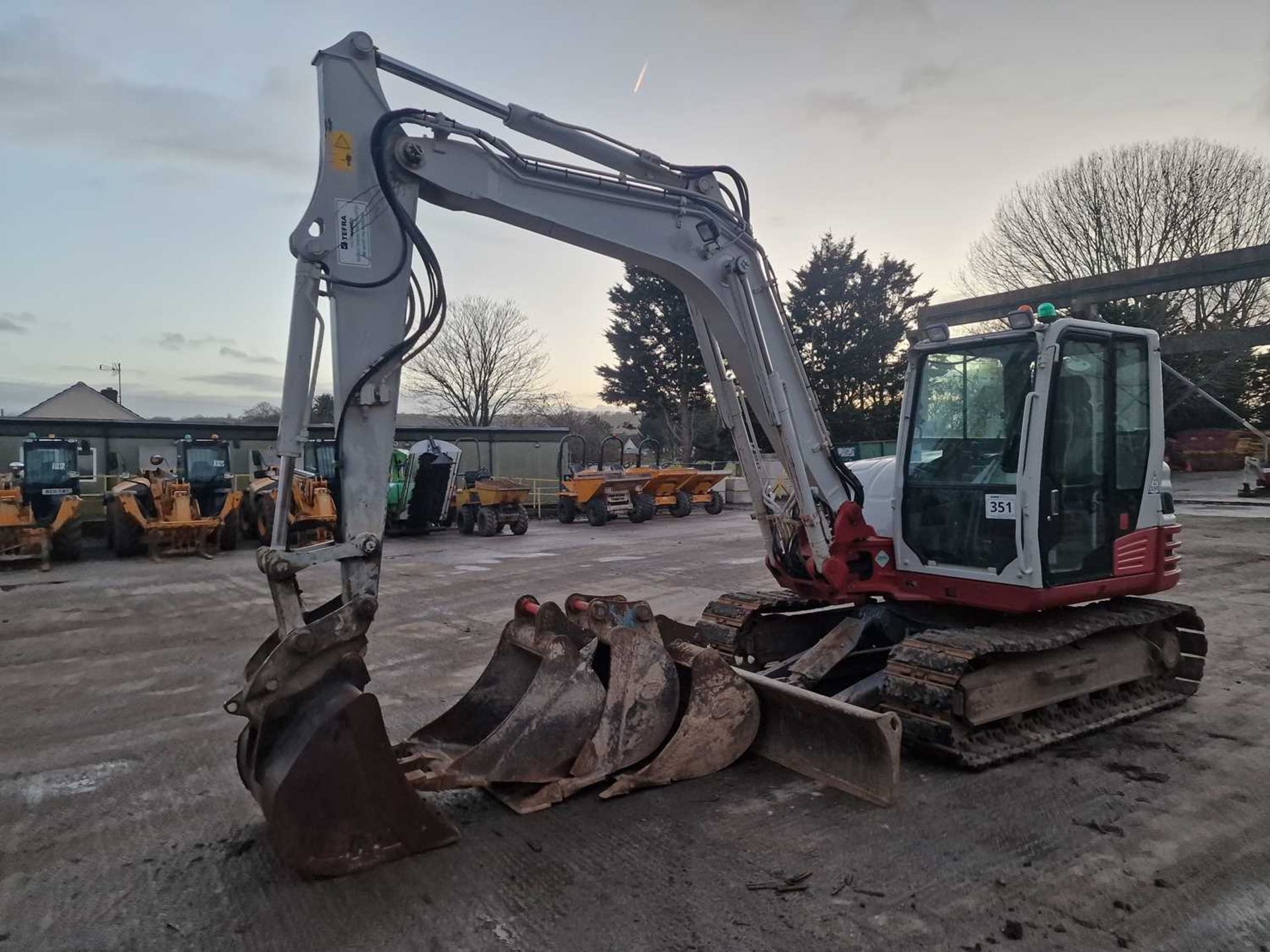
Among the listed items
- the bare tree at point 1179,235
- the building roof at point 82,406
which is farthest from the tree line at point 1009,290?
the building roof at point 82,406

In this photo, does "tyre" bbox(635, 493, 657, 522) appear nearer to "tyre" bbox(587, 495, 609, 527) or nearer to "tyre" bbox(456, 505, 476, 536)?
"tyre" bbox(587, 495, 609, 527)

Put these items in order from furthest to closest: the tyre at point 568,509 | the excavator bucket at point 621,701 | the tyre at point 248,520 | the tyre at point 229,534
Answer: the tyre at point 568,509
the tyre at point 248,520
the tyre at point 229,534
the excavator bucket at point 621,701

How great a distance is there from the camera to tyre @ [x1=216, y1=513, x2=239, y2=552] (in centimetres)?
1627

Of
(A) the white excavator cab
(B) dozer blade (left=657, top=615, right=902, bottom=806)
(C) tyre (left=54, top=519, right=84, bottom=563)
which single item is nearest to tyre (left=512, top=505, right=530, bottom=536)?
(C) tyre (left=54, top=519, right=84, bottom=563)

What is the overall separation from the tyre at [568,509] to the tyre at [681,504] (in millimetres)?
2622

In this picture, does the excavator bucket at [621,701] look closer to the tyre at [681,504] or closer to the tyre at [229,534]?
the tyre at [229,534]

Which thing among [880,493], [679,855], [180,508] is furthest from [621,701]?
[180,508]

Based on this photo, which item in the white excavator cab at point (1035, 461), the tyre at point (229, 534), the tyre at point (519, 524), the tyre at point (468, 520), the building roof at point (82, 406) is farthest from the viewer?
the building roof at point (82, 406)

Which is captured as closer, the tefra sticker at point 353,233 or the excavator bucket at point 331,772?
the excavator bucket at point 331,772

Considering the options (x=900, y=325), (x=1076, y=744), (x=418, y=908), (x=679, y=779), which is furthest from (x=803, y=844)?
(x=900, y=325)

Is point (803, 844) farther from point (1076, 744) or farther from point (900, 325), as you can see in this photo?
point (900, 325)

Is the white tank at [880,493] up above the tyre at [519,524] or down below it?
above

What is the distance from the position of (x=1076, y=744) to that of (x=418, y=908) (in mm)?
3785

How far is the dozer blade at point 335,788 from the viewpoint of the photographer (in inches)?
128
